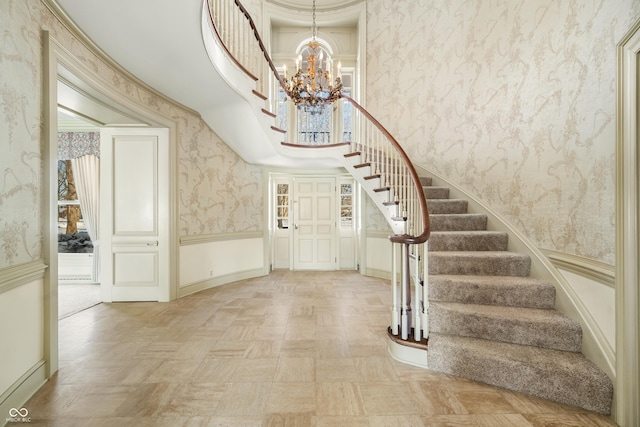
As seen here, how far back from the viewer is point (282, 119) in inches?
271

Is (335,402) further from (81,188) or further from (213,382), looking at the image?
(81,188)

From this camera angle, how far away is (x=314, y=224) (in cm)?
651

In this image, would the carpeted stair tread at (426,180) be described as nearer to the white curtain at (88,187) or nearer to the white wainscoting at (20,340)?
the white wainscoting at (20,340)

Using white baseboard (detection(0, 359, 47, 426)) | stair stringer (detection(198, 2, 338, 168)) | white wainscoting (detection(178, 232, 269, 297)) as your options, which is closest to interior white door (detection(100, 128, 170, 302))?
white wainscoting (detection(178, 232, 269, 297))

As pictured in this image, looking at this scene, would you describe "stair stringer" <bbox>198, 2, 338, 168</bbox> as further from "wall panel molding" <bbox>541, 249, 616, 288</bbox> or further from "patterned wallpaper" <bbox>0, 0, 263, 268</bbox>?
"wall panel molding" <bbox>541, 249, 616, 288</bbox>

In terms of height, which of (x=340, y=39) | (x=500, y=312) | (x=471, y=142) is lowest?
(x=500, y=312)

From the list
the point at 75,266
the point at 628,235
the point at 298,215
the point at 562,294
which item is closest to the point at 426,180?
the point at 562,294

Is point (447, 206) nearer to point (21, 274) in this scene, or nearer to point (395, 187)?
point (395, 187)

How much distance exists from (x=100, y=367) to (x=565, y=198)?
3.93m

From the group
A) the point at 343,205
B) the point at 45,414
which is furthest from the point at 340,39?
the point at 45,414

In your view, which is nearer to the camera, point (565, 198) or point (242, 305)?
point (565, 198)

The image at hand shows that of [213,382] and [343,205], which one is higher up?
[343,205]

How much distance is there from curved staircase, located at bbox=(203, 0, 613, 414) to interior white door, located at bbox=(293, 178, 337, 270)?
3.09 m

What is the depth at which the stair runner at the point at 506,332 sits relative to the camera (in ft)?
6.38
